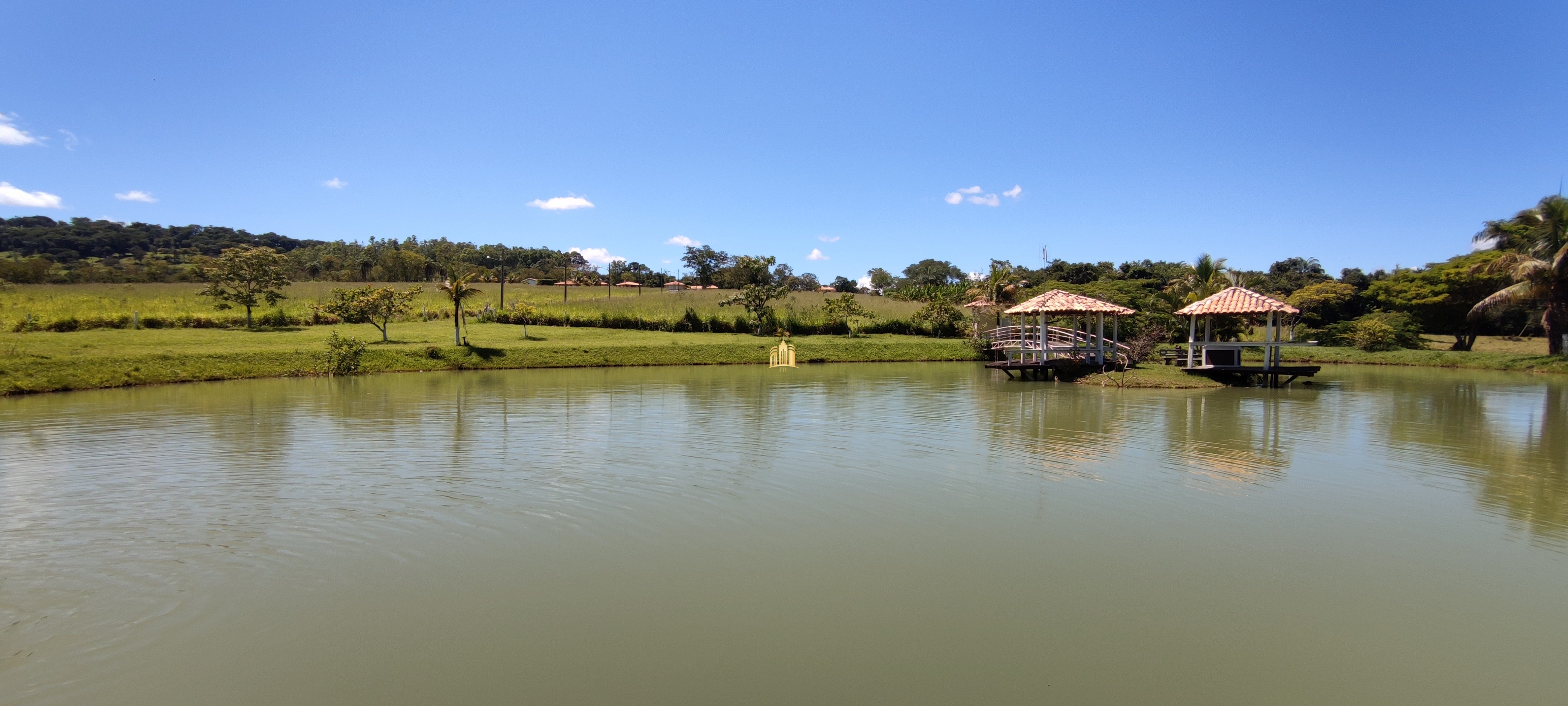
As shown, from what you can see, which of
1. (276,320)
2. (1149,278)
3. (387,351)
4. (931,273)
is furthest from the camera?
(931,273)

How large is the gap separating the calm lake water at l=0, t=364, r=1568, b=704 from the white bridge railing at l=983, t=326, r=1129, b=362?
13.3m

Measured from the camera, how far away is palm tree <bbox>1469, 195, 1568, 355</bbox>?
30.7 metres

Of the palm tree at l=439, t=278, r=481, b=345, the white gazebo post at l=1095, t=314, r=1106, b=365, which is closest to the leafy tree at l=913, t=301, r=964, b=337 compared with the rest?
the white gazebo post at l=1095, t=314, r=1106, b=365

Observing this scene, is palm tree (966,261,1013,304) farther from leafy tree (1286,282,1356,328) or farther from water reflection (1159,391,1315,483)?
water reflection (1159,391,1315,483)

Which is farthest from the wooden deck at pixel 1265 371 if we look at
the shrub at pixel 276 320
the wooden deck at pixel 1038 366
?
the shrub at pixel 276 320

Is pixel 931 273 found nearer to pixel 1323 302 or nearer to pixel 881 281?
pixel 881 281

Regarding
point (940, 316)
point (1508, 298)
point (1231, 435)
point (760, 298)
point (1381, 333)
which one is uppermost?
point (1508, 298)

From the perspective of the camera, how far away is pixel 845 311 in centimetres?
4341

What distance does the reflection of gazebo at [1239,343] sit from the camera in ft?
78.3

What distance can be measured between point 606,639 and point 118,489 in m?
7.71

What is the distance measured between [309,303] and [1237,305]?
136 feet

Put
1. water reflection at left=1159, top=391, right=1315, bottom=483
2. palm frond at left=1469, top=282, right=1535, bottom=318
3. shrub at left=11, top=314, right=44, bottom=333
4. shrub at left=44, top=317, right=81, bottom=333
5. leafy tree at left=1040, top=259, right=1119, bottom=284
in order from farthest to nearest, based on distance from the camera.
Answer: leafy tree at left=1040, top=259, right=1119, bottom=284
palm frond at left=1469, top=282, right=1535, bottom=318
shrub at left=44, top=317, right=81, bottom=333
shrub at left=11, top=314, right=44, bottom=333
water reflection at left=1159, top=391, right=1315, bottom=483

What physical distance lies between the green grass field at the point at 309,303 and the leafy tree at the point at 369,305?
249 cm

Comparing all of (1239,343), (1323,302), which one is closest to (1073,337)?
(1239,343)
